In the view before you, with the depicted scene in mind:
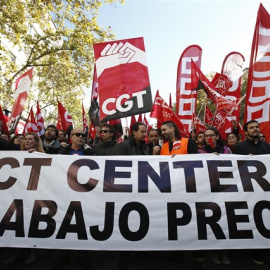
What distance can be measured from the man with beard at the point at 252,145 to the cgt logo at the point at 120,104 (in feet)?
5.70

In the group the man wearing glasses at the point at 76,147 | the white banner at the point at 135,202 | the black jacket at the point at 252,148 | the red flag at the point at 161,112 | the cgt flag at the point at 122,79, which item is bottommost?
the white banner at the point at 135,202

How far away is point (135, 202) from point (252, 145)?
2.17 metres

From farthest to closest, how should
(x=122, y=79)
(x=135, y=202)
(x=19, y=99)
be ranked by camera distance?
1. (x=19, y=99)
2. (x=122, y=79)
3. (x=135, y=202)

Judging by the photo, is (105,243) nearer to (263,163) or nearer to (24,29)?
(263,163)

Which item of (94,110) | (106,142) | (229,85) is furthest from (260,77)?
(94,110)

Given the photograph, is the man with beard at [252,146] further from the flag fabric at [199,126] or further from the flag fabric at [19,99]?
the flag fabric at [19,99]

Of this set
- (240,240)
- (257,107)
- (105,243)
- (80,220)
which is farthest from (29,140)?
(257,107)

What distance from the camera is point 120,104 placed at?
14.0 ft

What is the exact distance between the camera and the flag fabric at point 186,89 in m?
6.95

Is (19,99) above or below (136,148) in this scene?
above

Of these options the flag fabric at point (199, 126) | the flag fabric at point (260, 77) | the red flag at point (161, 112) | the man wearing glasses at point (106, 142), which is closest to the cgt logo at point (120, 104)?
the man wearing glasses at point (106, 142)

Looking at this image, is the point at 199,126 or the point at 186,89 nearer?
the point at 199,126

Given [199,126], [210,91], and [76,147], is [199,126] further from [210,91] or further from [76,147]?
[76,147]

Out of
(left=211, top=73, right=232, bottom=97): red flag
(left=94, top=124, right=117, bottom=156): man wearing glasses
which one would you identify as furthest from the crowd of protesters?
(left=211, top=73, right=232, bottom=97): red flag
